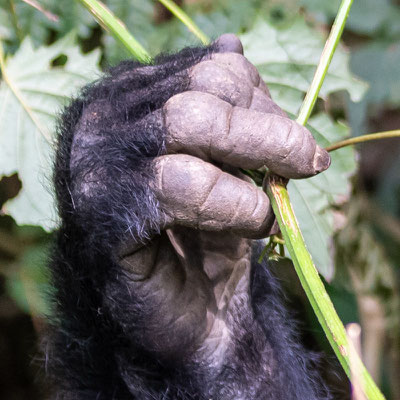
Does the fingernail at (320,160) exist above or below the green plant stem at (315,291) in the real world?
above

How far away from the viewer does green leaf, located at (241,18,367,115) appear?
133 cm

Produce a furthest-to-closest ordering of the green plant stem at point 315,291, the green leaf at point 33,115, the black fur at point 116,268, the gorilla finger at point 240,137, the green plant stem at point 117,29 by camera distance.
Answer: the green leaf at point 33,115 → the green plant stem at point 117,29 → the black fur at point 116,268 → the gorilla finger at point 240,137 → the green plant stem at point 315,291

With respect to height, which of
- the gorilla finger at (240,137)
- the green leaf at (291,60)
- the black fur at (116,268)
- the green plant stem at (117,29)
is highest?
the green leaf at (291,60)

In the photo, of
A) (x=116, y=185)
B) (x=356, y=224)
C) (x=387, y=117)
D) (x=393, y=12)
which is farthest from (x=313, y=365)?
(x=387, y=117)

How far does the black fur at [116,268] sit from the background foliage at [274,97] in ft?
0.40

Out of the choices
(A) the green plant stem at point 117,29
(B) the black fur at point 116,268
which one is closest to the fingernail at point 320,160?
(B) the black fur at point 116,268

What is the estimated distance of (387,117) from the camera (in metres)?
3.32

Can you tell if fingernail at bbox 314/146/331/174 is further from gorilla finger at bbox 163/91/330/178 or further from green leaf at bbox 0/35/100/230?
green leaf at bbox 0/35/100/230

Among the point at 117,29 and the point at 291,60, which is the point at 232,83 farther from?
the point at 291,60

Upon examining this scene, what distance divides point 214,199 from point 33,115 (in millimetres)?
626

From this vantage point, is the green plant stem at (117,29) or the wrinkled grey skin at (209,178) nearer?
the wrinkled grey skin at (209,178)

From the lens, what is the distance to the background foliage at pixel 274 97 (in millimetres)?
1275

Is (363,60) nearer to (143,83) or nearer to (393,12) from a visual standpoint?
(393,12)

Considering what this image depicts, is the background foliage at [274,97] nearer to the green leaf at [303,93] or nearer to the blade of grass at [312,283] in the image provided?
the green leaf at [303,93]
